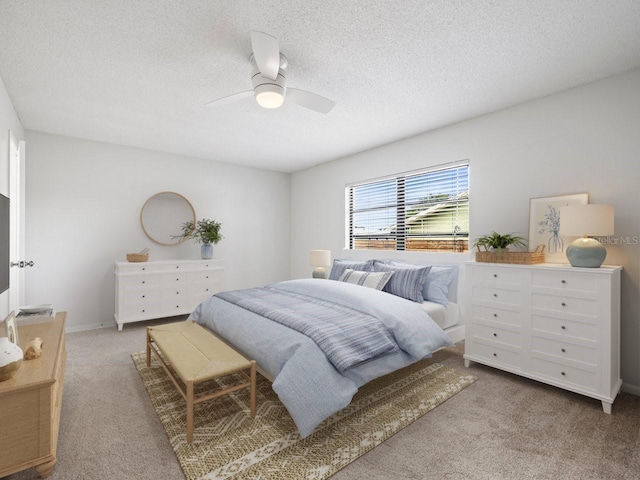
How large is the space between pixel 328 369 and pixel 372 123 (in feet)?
8.80

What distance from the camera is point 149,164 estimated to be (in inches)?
180

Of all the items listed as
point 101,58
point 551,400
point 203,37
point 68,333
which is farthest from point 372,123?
point 68,333

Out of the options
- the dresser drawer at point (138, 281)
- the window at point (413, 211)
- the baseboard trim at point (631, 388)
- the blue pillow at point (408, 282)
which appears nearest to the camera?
the baseboard trim at point (631, 388)

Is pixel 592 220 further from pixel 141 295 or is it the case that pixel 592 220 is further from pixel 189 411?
pixel 141 295

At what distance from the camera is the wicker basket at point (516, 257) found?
2.65 m

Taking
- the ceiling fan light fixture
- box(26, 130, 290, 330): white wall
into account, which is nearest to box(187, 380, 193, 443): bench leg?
the ceiling fan light fixture

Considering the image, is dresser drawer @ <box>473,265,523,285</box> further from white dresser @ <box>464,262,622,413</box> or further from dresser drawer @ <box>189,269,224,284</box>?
dresser drawer @ <box>189,269,224,284</box>

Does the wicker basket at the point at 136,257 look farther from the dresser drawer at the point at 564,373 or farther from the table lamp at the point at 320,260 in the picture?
the dresser drawer at the point at 564,373

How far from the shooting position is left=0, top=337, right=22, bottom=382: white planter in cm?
149

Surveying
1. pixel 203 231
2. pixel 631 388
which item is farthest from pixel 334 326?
pixel 203 231

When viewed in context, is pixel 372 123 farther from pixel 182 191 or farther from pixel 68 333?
pixel 68 333

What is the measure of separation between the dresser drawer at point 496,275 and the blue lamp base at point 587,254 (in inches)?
15.0

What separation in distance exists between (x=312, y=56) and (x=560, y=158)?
2.28 metres

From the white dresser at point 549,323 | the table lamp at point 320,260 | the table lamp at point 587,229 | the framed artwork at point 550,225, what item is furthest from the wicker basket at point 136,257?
the table lamp at point 587,229
